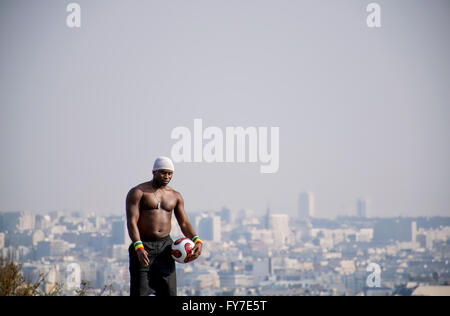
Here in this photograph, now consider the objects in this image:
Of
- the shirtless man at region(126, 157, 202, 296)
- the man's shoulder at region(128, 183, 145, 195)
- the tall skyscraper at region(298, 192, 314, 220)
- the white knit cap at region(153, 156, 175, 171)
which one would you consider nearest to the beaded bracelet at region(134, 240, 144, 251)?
the shirtless man at region(126, 157, 202, 296)

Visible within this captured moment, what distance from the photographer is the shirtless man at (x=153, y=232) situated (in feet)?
26.6

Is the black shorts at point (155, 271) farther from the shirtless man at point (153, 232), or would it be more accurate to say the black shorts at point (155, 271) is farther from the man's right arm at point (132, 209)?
the man's right arm at point (132, 209)

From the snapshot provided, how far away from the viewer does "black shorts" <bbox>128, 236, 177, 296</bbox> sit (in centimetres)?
809

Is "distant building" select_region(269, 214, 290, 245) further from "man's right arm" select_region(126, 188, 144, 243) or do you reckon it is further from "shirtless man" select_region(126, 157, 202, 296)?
"man's right arm" select_region(126, 188, 144, 243)

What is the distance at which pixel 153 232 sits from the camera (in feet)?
27.0

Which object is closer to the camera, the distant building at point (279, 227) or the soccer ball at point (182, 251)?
the soccer ball at point (182, 251)

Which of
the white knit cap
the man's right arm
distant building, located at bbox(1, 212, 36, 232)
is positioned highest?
the white knit cap

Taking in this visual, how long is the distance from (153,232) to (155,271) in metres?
0.40

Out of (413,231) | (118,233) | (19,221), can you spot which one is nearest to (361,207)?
(413,231)

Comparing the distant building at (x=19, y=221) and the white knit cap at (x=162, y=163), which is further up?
the white knit cap at (x=162, y=163)

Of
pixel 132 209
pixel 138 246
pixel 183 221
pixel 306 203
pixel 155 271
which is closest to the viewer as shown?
pixel 138 246

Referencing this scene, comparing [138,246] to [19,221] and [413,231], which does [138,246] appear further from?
[413,231]

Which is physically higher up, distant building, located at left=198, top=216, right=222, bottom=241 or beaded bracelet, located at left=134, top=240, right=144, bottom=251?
beaded bracelet, located at left=134, top=240, right=144, bottom=251

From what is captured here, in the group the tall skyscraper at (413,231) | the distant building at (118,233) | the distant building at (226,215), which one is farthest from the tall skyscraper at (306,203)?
the distant building at (118,233)
